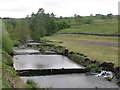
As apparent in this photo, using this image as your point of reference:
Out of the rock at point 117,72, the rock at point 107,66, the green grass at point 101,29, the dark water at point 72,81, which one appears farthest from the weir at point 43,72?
the green grass at point 101,29

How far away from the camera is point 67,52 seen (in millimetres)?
75688

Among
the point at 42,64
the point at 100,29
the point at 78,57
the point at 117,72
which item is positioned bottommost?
the point at 42,64

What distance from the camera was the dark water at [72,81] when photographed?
118 ft

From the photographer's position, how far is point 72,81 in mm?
39031

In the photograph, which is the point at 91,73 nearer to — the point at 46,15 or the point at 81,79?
the point at 81,79

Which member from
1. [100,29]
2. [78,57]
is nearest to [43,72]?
[78,57]

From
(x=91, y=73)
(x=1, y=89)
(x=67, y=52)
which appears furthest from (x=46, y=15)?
(x=1, y=89)

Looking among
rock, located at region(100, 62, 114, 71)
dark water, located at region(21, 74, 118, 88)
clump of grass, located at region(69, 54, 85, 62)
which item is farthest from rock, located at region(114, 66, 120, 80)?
clump of grass, located at region(69, 54, 85, 62)

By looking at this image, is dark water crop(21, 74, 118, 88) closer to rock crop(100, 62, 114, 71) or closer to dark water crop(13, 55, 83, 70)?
rock crop(100, 62, 114, 71)

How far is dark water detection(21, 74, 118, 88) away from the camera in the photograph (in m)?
35.9

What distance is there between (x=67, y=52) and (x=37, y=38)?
56.3m

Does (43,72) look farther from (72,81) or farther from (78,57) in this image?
(78,57)

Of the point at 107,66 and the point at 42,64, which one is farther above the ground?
the point at 107,66

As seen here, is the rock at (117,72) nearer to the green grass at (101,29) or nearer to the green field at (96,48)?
the green field at (96,48)
